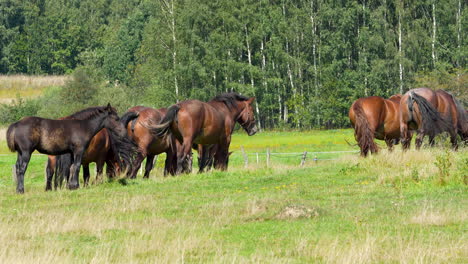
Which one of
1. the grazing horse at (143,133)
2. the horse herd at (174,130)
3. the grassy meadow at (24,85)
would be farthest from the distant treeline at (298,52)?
the grazing horse at (143,133)

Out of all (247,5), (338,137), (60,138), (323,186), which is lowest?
(338,137)

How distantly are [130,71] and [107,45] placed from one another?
11.0 m

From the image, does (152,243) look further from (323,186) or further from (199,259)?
(323,186)

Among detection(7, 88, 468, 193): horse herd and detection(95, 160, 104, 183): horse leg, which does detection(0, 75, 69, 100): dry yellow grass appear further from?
detection(95, 160, 104, 183): horse leg

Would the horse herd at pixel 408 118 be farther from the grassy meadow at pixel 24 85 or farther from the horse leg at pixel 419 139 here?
the grassy meadow at pixel 24 85

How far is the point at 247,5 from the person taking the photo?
237 ft

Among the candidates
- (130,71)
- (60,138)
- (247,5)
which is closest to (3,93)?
(130,71)

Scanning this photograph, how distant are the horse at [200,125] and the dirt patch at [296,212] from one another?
9.81 metres

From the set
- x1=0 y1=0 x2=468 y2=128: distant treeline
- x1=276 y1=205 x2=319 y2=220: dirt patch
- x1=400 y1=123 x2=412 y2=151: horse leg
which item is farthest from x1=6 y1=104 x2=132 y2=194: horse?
x1=0 y1=0 x2=468 y2=128: distant treeline

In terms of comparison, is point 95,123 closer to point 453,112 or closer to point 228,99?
point 228,99

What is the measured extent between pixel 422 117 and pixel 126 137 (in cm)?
967

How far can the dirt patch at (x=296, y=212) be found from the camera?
40.9ft

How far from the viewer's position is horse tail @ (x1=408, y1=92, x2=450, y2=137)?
2334cm

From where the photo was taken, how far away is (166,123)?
22.1m
